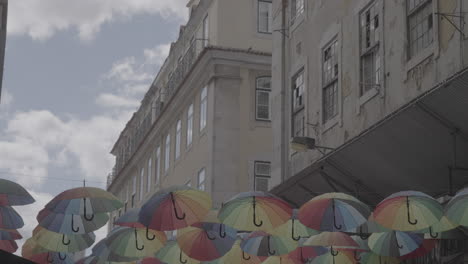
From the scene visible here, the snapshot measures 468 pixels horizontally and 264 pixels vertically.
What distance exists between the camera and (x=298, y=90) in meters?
23.9

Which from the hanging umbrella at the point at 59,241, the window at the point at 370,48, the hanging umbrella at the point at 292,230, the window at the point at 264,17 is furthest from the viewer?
the window at the point at 264,17

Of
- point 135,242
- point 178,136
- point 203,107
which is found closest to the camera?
point 135,242

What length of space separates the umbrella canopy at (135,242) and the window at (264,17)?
19.6 meters

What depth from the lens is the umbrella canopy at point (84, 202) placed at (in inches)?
581

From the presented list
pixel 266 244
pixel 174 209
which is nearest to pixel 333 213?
pixel 174 209

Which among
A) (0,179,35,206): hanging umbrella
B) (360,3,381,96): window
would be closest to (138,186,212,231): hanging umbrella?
(0,179,35,206): hanging umbrella

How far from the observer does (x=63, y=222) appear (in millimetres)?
15148

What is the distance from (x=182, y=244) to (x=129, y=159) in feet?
111

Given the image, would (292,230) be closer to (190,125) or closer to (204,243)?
(204,243)

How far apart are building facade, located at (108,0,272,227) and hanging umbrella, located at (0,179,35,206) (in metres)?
17.6

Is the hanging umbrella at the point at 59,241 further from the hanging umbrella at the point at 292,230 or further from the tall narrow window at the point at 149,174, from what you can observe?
the tall narrow window at the point at 149,174

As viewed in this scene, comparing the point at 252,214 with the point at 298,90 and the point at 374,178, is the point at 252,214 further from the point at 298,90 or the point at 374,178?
the point at 298,90

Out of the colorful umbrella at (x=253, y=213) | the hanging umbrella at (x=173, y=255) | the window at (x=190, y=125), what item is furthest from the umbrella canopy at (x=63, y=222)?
the window at (x=190, y=125)

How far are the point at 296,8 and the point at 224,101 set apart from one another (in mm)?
9295
